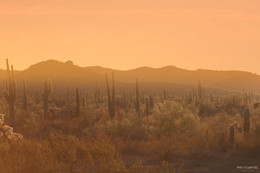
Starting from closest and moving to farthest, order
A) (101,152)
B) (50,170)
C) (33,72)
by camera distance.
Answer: (50,170) < (101,152) < (33,72)

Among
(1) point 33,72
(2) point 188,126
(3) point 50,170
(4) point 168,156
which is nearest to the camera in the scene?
(3) point 50,170

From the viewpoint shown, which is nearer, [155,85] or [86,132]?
[86,132]

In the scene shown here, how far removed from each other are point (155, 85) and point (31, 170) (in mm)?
132389

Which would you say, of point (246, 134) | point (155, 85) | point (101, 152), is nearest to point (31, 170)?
point (101, 152)

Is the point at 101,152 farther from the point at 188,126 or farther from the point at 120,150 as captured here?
the point at 188,126

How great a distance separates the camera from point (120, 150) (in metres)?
14.2

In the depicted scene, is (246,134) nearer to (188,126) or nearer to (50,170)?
(188,126)

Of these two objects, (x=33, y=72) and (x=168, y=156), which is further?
(x=33, y=72)

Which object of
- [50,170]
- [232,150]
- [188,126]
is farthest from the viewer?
[188,126]

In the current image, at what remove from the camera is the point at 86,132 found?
76.8 feet

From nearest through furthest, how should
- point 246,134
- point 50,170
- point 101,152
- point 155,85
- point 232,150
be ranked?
point 50,170 → point 101,152 → point 232,150 → point 246,134 → point 155,85

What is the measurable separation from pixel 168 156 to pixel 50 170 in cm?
469

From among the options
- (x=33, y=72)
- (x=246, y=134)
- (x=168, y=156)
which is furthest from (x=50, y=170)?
(x=33, y=72)

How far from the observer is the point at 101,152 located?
1147 centimetres
